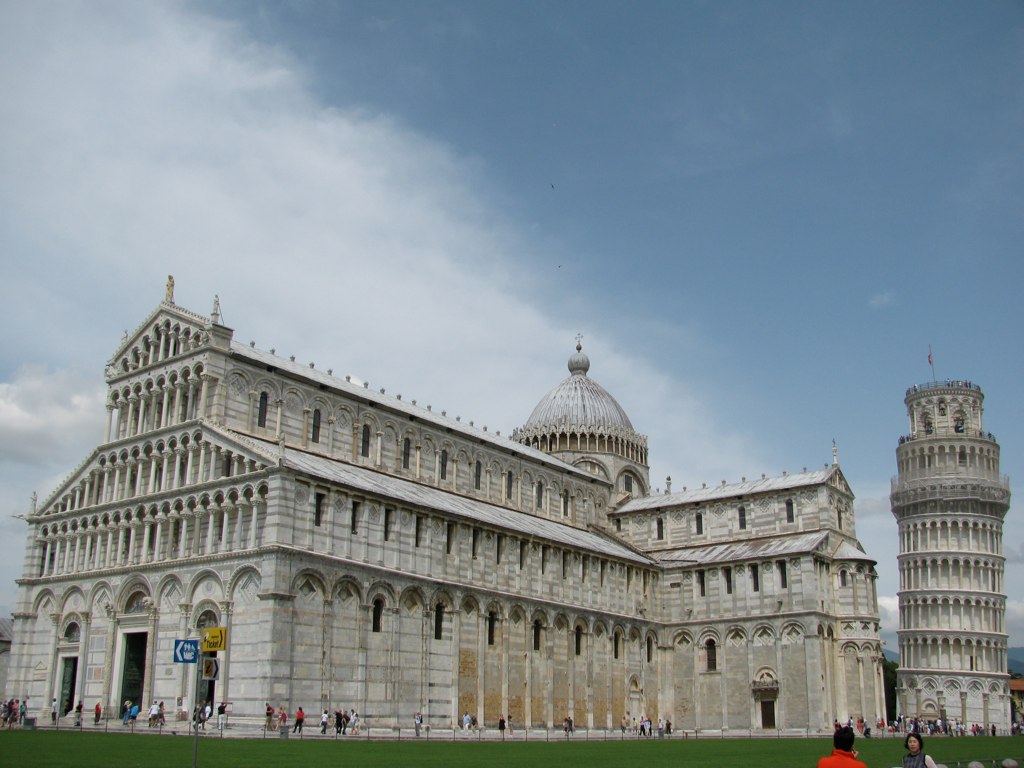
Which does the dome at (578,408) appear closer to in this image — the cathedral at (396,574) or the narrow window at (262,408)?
the cathedral at (396,574)

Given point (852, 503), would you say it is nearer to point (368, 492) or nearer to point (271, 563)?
point (368, 492)

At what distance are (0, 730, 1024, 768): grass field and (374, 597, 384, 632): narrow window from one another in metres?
10.7

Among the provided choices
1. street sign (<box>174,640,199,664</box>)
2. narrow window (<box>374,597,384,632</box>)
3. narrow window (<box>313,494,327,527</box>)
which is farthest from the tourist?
narrow window (<box>374,597,384,632</box>)

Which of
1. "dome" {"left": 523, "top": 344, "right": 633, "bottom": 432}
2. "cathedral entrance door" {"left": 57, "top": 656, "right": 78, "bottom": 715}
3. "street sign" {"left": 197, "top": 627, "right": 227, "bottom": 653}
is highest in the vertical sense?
"dome" {"left": 523, "top": 344, "right": 633, "bottom": 432}

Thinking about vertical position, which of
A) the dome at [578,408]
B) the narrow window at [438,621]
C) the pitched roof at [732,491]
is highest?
the dome at [578,408]

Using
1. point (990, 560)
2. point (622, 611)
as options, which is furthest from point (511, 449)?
point (990, 560)

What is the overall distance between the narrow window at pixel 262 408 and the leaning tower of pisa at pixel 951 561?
203 feet

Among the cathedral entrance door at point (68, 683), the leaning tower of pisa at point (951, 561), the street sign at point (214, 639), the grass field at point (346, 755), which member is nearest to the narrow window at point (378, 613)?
the grass field at point (346, 755)

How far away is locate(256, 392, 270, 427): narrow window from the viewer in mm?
54750

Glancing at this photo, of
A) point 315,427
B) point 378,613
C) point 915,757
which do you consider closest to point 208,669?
point 915,757

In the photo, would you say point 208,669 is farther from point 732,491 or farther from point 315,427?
point 732,491

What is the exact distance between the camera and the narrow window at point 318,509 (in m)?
47.3

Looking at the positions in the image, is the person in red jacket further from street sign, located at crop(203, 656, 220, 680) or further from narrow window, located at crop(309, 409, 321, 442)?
narrow window, located at crop(309, 409, 321, 442)

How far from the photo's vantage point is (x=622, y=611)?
66.7 metres
